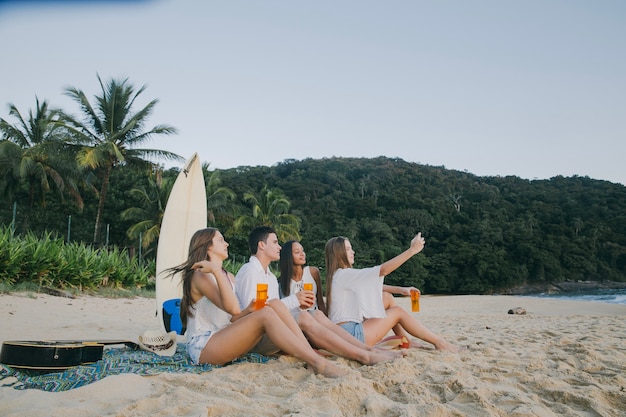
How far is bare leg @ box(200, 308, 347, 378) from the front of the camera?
2.73 metres

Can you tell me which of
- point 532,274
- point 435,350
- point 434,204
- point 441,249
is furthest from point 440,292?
point 435,350

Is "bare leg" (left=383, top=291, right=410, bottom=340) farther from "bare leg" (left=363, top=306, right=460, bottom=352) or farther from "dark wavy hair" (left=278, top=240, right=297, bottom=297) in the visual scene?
"dark wavy hair" (left=278, top=240, right=297, bottom=297)

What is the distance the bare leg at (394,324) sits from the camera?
356cm

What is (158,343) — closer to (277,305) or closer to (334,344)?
(277,305)

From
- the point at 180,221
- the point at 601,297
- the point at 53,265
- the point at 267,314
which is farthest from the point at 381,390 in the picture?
the point at 601,297

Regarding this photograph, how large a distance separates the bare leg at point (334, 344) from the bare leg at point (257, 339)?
291mm

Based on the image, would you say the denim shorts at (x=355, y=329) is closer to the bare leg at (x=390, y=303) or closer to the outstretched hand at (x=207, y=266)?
the bare leg at (x=390, y=303)

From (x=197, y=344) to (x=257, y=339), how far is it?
0.43 meters

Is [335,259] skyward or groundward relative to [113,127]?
groundward

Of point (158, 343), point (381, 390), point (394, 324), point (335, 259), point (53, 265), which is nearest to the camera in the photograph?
point (381, 390)

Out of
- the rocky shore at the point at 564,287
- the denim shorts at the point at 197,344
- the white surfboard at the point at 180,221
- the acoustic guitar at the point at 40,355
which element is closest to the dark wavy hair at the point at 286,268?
the denim shorts at the point at 197,344

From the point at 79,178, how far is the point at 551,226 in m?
33.3

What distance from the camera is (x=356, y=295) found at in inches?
141

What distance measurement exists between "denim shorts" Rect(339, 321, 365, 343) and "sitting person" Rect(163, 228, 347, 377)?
22.8 inches
